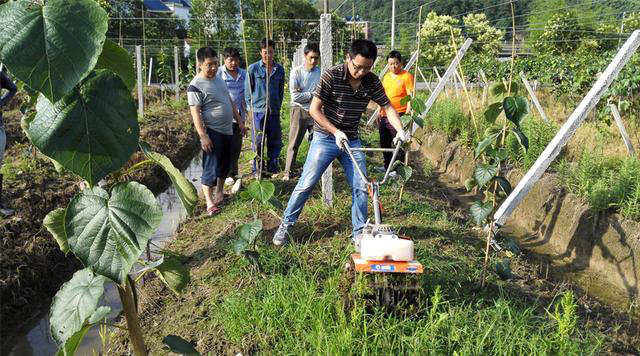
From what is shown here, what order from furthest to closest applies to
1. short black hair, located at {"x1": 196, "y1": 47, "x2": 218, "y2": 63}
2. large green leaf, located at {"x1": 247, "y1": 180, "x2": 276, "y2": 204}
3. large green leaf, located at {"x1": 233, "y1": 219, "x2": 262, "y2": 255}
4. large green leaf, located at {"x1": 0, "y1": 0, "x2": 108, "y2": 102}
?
1. short black hair, located at {"x1": 196, "y1": 47, "x2": 218, "y2": 63}
2. large green leaf, located at {"x1": 233, "y1": 219, "x2": 262, "y2": 255}
3. large green leaf, located at {"x1": 247, "y1": 180, "x2": 276, "y2": 204}
4. large green leaf, located at {"x1": 0, "y1": 0, "x2": 108, "y2": 102}

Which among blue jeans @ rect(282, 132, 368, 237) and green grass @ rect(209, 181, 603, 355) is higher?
blue jeans @ rect(282, 132, 368, 237)

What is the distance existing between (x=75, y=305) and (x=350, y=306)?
180cm

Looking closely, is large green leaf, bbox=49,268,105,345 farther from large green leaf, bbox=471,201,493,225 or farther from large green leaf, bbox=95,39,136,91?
large green leaf, bbox=471,201,493,225

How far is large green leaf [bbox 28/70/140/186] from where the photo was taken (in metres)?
1.02

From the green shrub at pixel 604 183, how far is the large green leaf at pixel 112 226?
14.8ft

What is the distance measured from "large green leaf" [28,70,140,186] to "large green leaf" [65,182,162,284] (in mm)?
115

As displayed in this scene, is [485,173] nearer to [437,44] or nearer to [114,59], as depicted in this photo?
[114,59]

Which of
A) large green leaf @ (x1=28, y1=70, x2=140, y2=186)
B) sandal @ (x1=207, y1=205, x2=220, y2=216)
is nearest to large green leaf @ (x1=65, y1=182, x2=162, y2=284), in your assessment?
large green leaf @ (x1=28, y1=70, x2=140, y2=186)

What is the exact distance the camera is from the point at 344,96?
3.64m

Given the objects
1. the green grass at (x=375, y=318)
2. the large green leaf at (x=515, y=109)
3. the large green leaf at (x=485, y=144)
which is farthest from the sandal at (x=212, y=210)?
the large green leaf at (x=515, y=109)

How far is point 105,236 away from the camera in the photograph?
1.10 metres

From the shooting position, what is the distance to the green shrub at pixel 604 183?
15.3 feet

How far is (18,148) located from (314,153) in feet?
17.3

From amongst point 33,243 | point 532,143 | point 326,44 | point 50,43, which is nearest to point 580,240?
point 532,143
